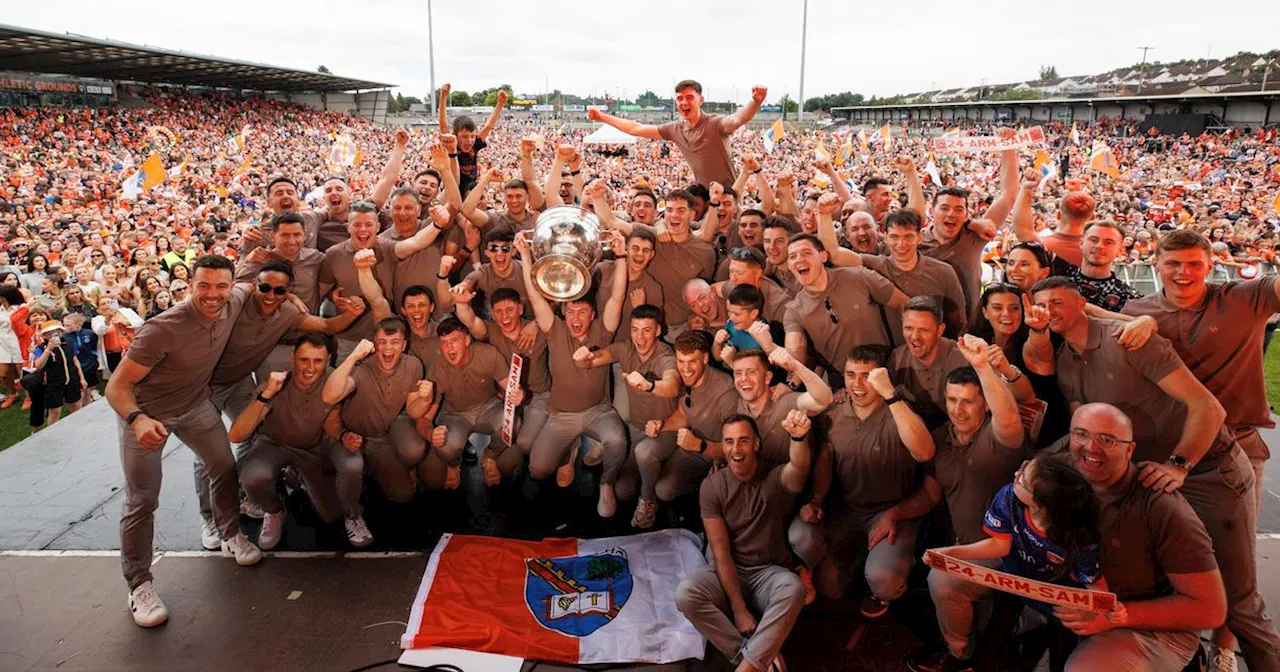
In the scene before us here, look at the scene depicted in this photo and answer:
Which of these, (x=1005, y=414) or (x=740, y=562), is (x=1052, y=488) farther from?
(x=740, y=562)

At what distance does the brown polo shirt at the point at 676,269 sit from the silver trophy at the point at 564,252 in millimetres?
1397

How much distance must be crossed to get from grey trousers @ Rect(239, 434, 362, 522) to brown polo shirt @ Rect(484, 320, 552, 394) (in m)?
1.45

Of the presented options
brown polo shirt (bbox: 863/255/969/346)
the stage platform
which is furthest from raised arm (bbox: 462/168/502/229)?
brown polo shirt (bbox: 863/255/969/346)

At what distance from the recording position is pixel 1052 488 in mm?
3428

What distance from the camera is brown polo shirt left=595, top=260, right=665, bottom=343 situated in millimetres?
6043

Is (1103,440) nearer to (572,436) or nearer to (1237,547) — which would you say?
(1237,547)

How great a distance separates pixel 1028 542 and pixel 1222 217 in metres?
18.4

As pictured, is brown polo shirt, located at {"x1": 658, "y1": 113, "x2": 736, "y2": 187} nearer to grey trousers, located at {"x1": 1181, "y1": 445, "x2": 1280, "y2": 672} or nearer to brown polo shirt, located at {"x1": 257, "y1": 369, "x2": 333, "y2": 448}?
brown polo shirt, located at {"x1": 257, "y1": 369, "x2": 333, "y2": 448}

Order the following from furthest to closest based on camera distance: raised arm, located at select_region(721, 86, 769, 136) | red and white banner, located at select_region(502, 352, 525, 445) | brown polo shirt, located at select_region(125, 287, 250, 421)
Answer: raised arm, located at select_region(721, 86, 769, 136) → red and white banner, located at select_region(502, 352, 525, 445) → brown polo shirt, located at select_region(125, 287, 250, 421)

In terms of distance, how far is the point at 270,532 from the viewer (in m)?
5.45

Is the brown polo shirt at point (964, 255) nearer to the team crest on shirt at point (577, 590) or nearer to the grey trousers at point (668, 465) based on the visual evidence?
the grey trousers at point (668, 465)

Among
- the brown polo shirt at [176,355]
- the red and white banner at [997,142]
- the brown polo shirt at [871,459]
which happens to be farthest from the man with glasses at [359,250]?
the red and white banner at [997,142]

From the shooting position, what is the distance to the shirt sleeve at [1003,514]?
3693mm

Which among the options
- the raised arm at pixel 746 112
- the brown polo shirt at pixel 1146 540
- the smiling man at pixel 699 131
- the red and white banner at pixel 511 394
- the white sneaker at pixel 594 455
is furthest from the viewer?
A: the smiling man at pixel 699 131
